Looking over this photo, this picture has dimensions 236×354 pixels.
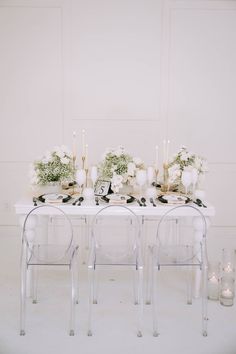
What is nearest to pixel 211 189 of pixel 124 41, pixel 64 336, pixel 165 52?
pixel 165 52

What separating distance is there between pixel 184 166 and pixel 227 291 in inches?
44.4

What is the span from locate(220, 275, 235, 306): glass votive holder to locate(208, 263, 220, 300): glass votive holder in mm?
48

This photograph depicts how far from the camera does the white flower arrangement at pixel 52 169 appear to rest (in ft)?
11.9

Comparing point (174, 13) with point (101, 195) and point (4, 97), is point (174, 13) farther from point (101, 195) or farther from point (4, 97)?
point (101, 195)

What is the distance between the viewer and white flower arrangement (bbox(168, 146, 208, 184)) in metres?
3.74

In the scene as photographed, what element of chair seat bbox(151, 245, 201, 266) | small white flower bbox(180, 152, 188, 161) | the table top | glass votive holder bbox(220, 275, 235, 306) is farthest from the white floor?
small white flower bbox(180, 152, 188, 161)

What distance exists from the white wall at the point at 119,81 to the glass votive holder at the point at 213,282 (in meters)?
1.60

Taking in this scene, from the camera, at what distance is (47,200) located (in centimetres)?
345

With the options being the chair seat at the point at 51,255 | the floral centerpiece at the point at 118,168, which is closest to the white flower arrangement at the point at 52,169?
the floral centerpiece at the point at 118,168

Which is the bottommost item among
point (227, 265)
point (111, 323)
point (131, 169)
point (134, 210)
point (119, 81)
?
point (111, 323)

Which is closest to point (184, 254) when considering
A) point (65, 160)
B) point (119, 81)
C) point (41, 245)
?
point (41, 245)

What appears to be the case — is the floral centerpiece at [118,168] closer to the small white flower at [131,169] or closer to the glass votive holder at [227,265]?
the small white flower at [131,169]

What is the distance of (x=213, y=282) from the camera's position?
3465 millimetres

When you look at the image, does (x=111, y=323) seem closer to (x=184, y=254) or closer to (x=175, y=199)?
(x=184, y=254)
